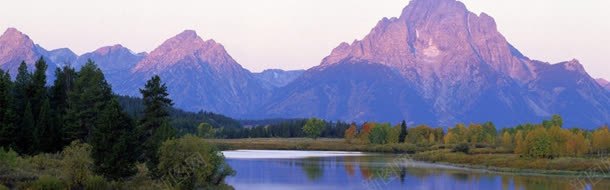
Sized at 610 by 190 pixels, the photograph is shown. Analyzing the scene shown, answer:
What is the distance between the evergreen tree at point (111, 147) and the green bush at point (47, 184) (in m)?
5.76

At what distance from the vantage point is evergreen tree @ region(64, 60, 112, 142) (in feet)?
275

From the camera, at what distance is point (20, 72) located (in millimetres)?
96000

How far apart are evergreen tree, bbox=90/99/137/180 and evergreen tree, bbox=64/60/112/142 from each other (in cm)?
1938

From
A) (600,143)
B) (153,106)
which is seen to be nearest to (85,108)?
(153,106)

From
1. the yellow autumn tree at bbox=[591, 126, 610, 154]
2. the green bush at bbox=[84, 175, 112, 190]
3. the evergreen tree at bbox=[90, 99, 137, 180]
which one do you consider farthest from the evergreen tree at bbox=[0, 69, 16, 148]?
the yellow autumn tree at bbox=[591, 126, 610, 154]

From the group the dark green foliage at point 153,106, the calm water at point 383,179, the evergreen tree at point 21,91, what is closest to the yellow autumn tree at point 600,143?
the calm water at point 383,179

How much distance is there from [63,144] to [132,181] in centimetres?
2675

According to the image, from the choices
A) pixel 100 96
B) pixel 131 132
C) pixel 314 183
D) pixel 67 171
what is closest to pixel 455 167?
pixel 314 183

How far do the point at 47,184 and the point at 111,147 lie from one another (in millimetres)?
8411

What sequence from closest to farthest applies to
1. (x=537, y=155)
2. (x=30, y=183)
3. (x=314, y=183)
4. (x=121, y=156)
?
(x=30, y=183) → (x=121, y=156) → (x=314, y=183) → (x=537, y=155)

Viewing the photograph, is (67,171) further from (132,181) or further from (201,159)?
(201,159)

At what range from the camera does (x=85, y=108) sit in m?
85.2

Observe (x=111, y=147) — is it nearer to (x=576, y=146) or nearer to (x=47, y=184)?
(x=47, y=184)

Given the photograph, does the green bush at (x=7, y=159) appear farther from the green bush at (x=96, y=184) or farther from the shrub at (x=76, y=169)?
the green bush at (x=96, y=184)
